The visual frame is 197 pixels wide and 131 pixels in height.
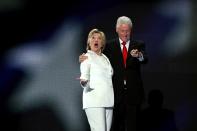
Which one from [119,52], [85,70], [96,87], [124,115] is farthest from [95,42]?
[124,115]

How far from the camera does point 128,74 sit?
4.34m

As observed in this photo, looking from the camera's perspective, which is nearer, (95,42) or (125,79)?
(95,42)

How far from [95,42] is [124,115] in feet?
2.72

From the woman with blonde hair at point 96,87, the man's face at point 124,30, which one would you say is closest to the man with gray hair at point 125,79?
the man's face at point 124,30

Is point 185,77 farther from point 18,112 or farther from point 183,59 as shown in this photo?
point 18,112

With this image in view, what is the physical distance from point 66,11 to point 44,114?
113 cm

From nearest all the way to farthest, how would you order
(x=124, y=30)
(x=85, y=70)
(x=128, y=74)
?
1. (x=85, y=70)
2. (x=124, y=30)
3. (x=128, y=74)

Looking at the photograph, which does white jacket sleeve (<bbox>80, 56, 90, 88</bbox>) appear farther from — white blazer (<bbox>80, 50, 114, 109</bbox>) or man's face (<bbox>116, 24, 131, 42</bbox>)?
man's face (<bbox>116, 24, 131, 42</bbox>)

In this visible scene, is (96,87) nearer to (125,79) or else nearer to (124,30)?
(125,79)

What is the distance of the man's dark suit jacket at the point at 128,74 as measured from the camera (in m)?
4.32

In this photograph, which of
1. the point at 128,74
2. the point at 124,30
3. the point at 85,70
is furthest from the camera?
the point at 128,74

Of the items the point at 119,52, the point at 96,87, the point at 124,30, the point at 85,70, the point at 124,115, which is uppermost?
the point at 124,30

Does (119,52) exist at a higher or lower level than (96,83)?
higher

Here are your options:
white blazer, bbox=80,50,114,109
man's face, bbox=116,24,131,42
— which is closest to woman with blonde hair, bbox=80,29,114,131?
white blazer, bbox=80,50,114,109
